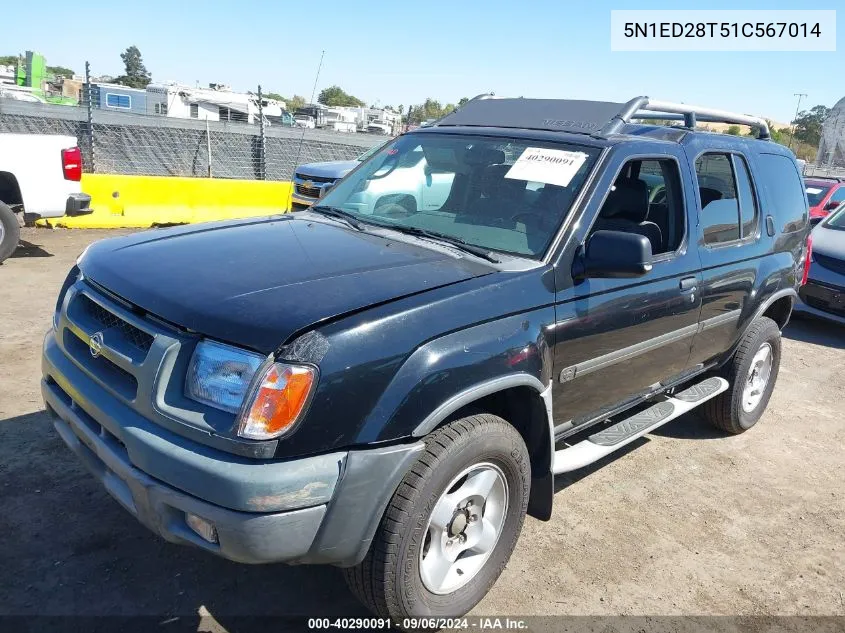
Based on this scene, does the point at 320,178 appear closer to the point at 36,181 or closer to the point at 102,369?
the point at 36,181

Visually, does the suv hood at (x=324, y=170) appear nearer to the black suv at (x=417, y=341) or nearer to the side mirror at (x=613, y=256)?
the black suv at (x=417, y=341)

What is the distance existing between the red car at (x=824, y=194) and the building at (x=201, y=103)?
65.0ft

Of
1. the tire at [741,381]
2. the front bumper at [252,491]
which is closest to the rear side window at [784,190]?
the tire at [741,381]

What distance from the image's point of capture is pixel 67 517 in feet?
10.9

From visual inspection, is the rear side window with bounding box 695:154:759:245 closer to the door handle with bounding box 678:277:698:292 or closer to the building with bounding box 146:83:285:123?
the door handle with bounding box 678:277:698:292

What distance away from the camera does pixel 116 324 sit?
2721mm

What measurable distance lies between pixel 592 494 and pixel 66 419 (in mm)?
2783

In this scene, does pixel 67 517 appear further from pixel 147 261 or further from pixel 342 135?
pixel 342 135

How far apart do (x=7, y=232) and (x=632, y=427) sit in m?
7.11

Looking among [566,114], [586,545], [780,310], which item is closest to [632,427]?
[586,545]

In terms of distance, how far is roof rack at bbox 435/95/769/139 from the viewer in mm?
3760

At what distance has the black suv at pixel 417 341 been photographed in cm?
228

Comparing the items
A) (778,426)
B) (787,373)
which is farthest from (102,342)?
(787,373)

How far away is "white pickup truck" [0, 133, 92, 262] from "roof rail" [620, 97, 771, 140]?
266 inches
